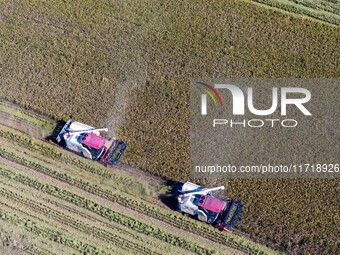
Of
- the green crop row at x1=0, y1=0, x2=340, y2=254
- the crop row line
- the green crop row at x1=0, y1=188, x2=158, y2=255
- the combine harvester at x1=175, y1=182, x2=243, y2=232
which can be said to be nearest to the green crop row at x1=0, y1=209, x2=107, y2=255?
the green crop row at x1=0, y1=188, x2=158, y2=255

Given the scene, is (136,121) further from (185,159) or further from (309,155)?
(309,155)

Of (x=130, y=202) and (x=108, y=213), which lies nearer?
(x=108, y=213)

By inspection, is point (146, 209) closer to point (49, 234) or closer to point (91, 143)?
point (91, 143)

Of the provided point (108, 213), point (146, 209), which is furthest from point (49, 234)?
point (146, 209)

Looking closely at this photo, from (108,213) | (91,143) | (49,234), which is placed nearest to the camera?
(49,234)

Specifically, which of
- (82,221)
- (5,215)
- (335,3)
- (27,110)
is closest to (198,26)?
(335,3)

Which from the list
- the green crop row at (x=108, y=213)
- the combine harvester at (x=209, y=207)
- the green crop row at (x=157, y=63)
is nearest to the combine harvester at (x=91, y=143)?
the green crop row at (x=157, y=63)
